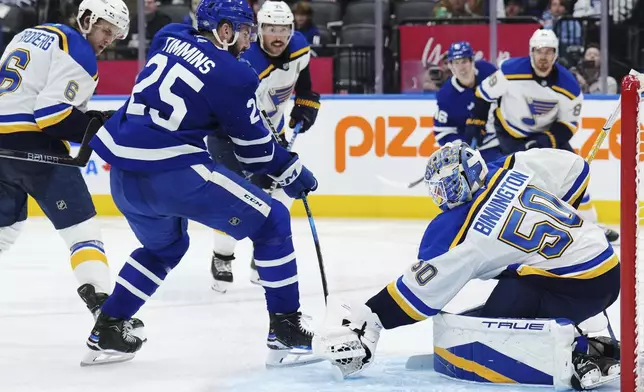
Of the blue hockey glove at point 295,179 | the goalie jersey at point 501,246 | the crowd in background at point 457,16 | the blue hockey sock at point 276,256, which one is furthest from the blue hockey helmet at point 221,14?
the crowd in background at point 457,16

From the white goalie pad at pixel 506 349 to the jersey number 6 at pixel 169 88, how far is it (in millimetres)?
864

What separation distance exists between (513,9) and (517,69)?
0.99 metres

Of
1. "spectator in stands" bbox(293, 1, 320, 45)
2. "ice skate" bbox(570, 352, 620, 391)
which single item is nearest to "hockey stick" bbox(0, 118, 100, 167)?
"ice skate" bbox(570, 352, 620, 391)

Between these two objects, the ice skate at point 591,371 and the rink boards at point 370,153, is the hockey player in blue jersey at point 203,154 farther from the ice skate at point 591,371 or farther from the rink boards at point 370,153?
the rink boards at point 370,153

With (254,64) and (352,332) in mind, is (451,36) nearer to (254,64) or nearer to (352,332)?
(254,64)

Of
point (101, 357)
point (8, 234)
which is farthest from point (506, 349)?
point (8, 234)

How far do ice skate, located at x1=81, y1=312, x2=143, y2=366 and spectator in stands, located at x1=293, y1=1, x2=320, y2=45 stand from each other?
389 centimetres

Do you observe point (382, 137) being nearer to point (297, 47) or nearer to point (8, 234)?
point (297, 47)

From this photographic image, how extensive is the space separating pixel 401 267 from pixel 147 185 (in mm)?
2273

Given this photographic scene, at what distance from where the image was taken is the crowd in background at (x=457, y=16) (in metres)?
6.66

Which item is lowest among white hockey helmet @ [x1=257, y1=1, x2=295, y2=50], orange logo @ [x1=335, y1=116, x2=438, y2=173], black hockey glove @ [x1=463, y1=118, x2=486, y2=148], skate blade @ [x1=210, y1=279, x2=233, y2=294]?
skate blade @ [x1=210, y1=279, x2=233, y2=294]

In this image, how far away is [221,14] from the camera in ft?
10.4

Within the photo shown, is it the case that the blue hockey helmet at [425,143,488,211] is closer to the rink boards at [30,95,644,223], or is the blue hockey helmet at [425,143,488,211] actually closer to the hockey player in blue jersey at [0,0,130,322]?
the hockey player in blue jersey at [0,0,130,322]

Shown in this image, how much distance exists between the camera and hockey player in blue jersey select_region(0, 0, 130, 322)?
11.8 ft
